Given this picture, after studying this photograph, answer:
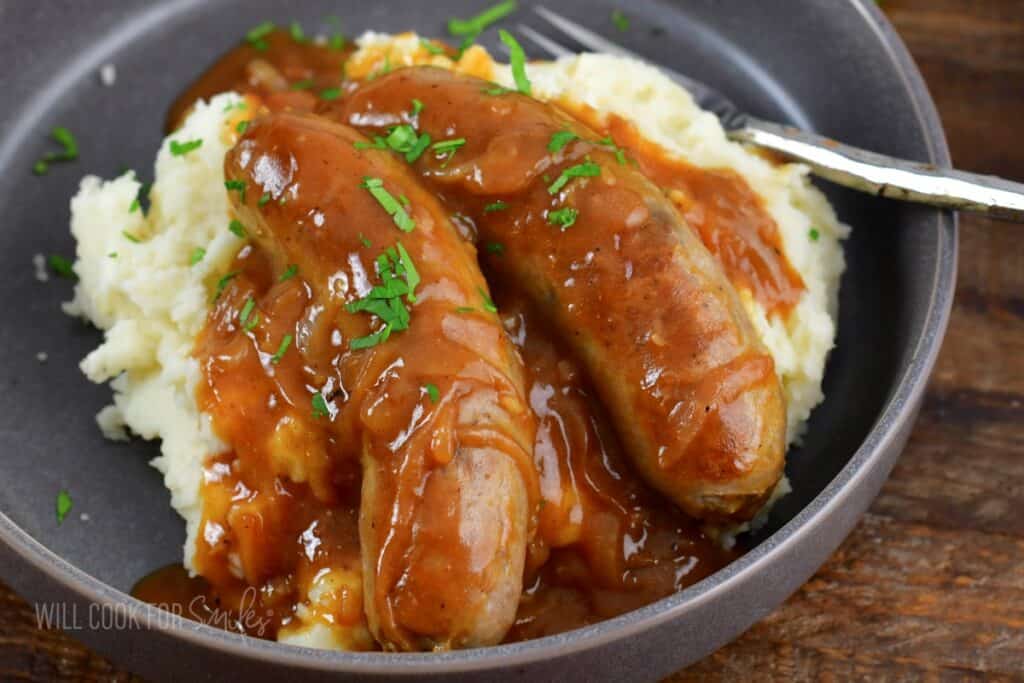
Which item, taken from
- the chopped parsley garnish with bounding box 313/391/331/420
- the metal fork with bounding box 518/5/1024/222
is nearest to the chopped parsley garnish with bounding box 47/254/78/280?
the chopped parsley garnish with bounding box 313/391/331/420

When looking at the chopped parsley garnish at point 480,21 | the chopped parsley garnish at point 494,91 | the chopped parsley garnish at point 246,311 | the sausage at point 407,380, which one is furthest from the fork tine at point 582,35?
the chopped parsley garnish at point 246,311

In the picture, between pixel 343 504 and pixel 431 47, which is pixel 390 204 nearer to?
pixel 343 504

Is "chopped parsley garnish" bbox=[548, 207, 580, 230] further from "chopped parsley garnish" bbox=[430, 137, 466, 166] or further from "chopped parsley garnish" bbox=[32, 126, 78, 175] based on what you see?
"chopped parsley garnish" bbox=[32, 126, 78, 175]

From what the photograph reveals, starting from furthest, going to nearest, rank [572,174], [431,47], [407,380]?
1. [431,47]
2. [572,174]
3. [407,380]

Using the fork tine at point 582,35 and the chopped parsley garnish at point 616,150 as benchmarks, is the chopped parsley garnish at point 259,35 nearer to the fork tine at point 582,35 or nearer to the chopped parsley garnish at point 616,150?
the fork tine at point 582,35

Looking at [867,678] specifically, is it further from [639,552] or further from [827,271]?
[827,271]

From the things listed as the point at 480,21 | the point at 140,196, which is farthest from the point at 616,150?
the point at 140,196

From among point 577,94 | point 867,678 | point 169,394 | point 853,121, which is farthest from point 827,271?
point 169,394
